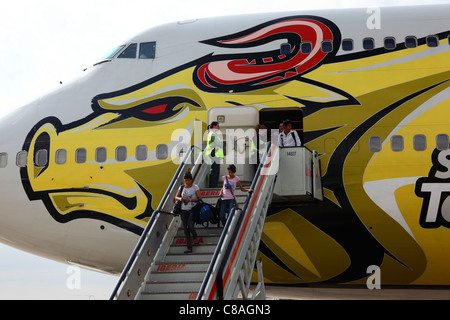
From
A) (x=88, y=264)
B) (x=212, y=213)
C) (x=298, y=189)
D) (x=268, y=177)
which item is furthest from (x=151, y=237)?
(x=88, y=264)

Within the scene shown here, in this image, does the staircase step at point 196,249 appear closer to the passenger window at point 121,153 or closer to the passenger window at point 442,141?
the passenger window at point 121,153

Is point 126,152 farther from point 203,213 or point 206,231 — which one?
point 203,213

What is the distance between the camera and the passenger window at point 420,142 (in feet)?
40.6

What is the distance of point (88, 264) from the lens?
544 inches

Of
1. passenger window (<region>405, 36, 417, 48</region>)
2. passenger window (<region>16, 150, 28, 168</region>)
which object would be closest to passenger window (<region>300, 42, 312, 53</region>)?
passenger window (<region>405, 36, 417, 48</region>)

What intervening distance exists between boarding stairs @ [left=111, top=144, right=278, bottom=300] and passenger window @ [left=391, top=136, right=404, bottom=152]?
10.1 ft

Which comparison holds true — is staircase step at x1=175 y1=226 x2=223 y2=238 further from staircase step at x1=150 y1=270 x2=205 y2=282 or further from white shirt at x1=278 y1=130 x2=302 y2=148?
white shirt at x1=278 y1=130 x2=302 y2=148

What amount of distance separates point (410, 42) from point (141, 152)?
679cm

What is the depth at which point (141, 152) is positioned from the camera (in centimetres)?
1313

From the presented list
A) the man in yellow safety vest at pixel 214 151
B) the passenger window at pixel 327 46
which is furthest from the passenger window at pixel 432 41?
the man in yellow safety vest at pixel 214 151

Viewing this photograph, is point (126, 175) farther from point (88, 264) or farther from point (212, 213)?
point (212, 213)

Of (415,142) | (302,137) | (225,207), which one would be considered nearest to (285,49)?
(302,137)

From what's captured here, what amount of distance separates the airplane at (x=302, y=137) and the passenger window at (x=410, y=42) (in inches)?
1.3

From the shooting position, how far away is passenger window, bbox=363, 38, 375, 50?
13211 mm
